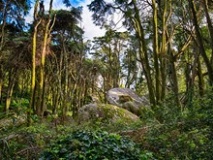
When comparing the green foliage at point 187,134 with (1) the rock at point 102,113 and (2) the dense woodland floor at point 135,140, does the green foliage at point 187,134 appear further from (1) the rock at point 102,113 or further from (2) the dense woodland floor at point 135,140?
(1) the rock at point 102,113

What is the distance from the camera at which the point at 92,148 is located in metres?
5.44

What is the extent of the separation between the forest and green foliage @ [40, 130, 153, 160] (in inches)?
0.6

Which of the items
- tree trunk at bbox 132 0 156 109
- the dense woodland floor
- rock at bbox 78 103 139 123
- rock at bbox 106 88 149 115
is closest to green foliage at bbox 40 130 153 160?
the dense woodland floor

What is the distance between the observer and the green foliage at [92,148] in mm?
5305

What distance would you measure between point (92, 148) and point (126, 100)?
1341cm

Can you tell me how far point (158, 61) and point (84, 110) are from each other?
4484 mm

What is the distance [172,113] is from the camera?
701cm

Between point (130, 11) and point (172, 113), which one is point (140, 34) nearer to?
point (130, 11)

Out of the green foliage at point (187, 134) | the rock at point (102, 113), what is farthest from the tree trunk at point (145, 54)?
the green foliage at point (187, 134)

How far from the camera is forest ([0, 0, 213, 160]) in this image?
5.68 m

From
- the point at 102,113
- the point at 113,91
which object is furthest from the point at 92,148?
the point at 113,91

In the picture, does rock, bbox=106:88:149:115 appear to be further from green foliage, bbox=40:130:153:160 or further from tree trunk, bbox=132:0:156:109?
green foliage, bbox=40:130:153:160

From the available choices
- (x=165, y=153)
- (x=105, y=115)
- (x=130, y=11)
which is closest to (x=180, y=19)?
(x=130, y=11)

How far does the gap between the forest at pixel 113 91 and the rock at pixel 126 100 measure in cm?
6
